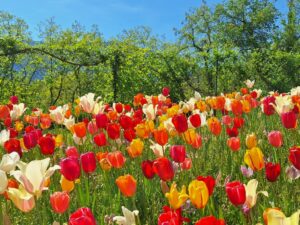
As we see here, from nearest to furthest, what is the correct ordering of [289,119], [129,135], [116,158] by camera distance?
[116,158] → [289,119] → [129,135]

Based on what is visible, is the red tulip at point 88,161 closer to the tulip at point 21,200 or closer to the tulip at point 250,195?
the tulip at point 21,200

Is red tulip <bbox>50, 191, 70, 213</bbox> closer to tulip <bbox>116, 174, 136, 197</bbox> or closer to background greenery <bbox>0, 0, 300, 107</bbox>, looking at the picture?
tulip <bbox>116, 174, 136, 197</bbox>

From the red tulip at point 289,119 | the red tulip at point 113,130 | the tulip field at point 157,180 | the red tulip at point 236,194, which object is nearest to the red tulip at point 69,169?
the tulip field at point 157,180

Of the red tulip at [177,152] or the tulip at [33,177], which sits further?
the red tulip at [177,152]

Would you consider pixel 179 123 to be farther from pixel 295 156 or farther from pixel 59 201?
pixel 59 201

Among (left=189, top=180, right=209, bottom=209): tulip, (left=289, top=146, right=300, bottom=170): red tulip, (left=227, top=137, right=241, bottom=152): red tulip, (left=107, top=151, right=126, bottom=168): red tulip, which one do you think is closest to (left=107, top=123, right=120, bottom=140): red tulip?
(left=107, top=151, right=126, bottom=168): red tulip

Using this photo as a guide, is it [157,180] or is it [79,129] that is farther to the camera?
[79,129]

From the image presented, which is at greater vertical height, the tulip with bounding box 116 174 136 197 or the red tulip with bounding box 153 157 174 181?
the red tulip with bounding box 153 157 174 181

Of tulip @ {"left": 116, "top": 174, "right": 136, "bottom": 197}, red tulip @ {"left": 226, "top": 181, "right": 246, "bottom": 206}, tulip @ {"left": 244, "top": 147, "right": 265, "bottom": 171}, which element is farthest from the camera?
tulip @ {"left": 244, "top": 147, "right": 265, "bottom": 171}

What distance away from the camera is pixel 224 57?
14000 mm

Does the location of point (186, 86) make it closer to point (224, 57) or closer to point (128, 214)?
point (224, 57)

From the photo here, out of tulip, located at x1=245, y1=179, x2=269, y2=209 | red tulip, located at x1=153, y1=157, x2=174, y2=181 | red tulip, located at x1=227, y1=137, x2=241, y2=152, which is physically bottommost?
tulip, located at x1=245, y1=179, x2=269, y2=209

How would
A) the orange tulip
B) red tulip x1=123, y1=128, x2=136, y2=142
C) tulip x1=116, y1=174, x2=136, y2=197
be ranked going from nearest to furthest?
tulip x1=116, y1=174, x2=136, y2=197 → red tulip x1=123, y1=128, x2=136, y2=142 → the orange tulip

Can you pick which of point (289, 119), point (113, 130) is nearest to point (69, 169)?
point (113, 130)
